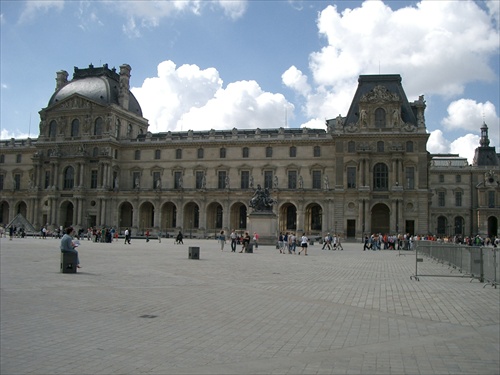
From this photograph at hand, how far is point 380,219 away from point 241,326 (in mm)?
61434

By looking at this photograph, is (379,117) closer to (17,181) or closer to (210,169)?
(210,169)

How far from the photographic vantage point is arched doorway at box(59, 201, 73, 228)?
82.2 m

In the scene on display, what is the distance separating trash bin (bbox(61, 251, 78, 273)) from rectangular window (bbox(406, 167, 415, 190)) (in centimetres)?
5486

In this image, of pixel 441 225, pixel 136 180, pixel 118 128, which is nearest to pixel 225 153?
pixel 136 180

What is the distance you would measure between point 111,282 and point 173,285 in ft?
6.92

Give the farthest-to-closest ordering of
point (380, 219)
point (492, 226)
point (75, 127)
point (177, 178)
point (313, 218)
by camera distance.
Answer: point (492, 226) < point (75, 127) < point (177, 178) < point (313, 218) < point (380, 219)

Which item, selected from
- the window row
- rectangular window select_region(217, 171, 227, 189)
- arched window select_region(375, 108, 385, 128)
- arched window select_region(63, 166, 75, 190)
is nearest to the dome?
the window row

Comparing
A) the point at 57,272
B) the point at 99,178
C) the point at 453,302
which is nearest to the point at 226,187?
the point at 99,178

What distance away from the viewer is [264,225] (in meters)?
52.7

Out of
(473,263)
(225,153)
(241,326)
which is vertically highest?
(225,153)

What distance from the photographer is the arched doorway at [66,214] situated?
3238 inches

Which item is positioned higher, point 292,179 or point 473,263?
point 292,179

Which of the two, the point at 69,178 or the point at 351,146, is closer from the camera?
the point at 351,146

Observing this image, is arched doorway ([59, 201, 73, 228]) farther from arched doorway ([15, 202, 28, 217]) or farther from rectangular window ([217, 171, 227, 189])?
rectangular window ([217, 171, 227, 189])
